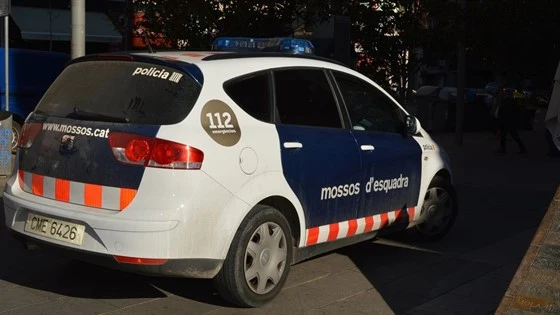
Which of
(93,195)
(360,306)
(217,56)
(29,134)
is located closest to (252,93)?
(217,56)

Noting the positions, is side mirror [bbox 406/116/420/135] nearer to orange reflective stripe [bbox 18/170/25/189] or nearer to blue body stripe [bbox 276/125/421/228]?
blue body stripe [bbox 276/125/421/228]

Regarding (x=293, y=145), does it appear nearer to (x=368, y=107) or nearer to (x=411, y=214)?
(x=368, y=107)

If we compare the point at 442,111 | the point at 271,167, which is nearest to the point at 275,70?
the point at 271,167

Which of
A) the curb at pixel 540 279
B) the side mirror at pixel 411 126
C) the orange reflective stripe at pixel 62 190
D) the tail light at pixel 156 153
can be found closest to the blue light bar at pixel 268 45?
the side mirror at pixel 411 126

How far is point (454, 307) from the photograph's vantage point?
5.47m

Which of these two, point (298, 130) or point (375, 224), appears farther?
point (375, 224)

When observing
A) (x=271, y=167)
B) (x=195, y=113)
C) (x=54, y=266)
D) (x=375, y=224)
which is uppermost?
(x=195, y=113)

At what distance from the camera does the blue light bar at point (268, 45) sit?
22.7ft

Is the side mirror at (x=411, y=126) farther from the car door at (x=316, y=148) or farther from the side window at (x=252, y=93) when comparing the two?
the side window at (x=252, y=93)

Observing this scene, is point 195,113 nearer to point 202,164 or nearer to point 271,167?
point 202,164

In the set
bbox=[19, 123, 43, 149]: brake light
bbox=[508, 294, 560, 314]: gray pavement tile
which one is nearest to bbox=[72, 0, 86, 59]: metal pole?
bbox=[19, 123, 43, 149]: brake light

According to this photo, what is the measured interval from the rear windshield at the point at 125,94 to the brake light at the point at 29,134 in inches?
4.6

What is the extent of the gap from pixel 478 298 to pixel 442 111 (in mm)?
19724

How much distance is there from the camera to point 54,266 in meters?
6.32
